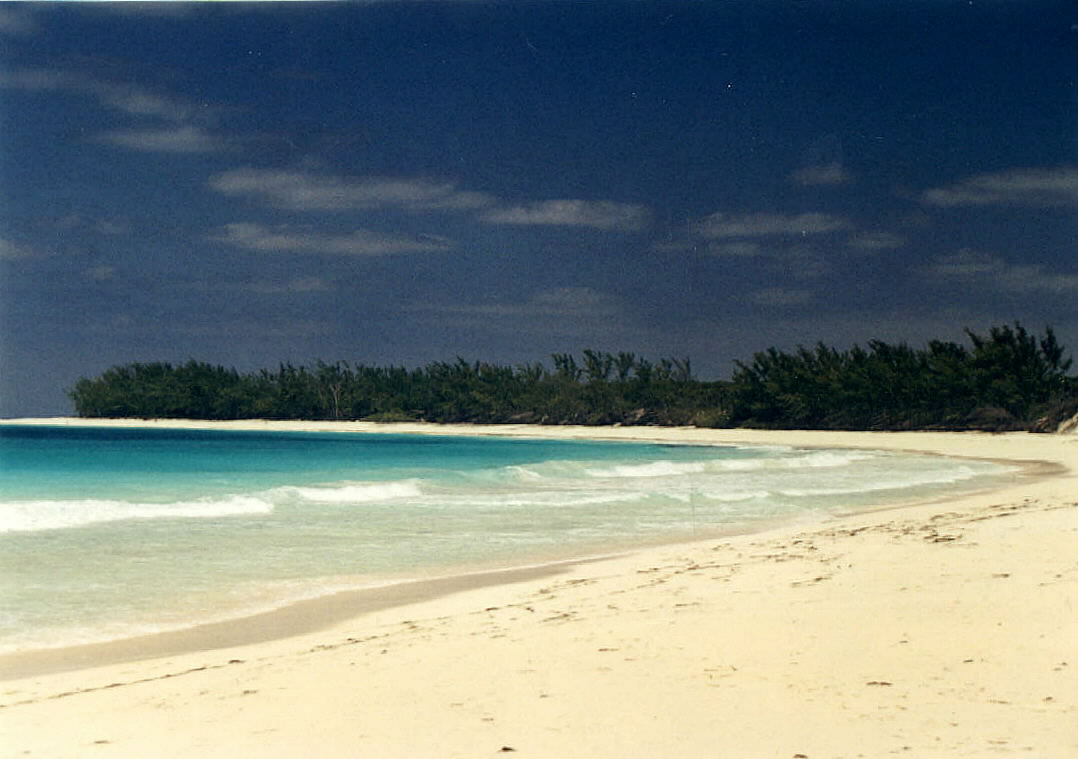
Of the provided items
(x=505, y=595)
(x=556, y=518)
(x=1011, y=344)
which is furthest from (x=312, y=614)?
(x=1011, y=344)

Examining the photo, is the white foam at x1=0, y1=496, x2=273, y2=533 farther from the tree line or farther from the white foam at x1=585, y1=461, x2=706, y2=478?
the tree line

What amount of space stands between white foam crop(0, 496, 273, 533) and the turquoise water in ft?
0.15

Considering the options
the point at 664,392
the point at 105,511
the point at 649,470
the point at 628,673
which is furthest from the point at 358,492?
the point at 664,392

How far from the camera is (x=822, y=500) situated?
60.4ft

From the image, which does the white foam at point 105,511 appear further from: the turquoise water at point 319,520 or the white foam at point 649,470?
the white foam at point 649,470

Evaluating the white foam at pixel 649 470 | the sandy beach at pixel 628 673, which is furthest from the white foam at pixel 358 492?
the sandy beach at pixel 628 673

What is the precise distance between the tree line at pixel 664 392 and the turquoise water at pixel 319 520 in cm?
1927

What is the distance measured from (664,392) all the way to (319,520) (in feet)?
179

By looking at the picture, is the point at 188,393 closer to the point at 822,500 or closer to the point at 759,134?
the point at 822,500

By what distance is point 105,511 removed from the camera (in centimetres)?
1678

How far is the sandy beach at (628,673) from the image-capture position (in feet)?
14.5

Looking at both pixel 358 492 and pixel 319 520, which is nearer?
pixel 319 520

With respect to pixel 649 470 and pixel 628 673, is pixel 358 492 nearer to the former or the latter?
pixel 649 470

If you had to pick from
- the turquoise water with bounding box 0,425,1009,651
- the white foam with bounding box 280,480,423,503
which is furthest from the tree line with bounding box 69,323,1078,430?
the white foam with bounding box 280,480,423,503
